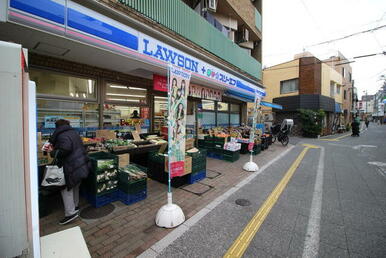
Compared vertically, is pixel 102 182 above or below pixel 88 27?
below

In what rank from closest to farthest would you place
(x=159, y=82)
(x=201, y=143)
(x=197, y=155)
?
(x=197, y=155) < (x=159, y=82) < (x=201, y=143)

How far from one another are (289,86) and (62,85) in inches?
959

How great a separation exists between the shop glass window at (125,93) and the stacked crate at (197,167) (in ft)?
11.1

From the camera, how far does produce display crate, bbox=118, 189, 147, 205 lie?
3887mm

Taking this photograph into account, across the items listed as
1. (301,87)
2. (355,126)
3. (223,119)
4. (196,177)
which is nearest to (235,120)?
(223,119)

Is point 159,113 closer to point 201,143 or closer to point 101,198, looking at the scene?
point 201,143

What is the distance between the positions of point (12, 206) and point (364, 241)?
471 cm

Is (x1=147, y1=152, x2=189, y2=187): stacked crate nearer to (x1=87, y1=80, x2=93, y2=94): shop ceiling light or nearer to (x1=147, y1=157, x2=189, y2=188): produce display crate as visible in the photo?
(x1=147, y1=157, x2=189, y2=188): produce display crate

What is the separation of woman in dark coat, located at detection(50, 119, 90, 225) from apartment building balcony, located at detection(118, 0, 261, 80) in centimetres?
412

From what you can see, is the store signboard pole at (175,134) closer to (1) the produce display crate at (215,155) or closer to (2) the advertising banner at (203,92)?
(2) the advertising banner at (203,92)

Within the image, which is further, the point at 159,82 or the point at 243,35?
the point at 243,35

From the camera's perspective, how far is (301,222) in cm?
335

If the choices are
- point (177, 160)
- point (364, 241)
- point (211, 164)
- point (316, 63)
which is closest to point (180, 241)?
point (177, 160)

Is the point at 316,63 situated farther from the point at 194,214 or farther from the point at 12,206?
the point at 12,206
